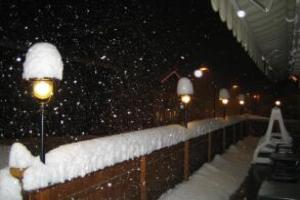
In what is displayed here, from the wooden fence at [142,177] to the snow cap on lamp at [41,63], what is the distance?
1364 mm

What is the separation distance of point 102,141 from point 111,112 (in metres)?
9.09

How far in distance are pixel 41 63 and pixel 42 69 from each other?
75mm

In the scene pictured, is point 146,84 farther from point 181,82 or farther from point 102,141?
point 102,141

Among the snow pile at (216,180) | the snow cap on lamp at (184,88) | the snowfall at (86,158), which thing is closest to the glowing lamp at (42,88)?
the snowfall at (86,158)

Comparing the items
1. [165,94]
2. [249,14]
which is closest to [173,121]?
[165,94]

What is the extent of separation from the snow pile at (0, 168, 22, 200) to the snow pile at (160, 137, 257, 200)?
444 centimetres

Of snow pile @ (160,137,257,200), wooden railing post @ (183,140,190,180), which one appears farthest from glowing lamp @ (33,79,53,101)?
wooden railing post @ (183,140,190,180)

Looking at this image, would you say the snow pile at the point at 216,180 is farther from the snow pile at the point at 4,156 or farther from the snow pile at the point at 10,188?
the snow pile at the point at 10,188

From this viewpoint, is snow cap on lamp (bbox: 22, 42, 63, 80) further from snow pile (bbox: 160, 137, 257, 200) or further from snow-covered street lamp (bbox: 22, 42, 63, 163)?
snow pile (bbox: 160, 137, 257, 200)

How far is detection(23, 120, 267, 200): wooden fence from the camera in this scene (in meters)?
4.25

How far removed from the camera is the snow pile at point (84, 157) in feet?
12.1

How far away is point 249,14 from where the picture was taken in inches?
173

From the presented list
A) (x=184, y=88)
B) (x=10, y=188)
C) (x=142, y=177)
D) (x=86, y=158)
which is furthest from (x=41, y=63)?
(x=184, y=88)

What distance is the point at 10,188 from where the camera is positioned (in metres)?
3.55
